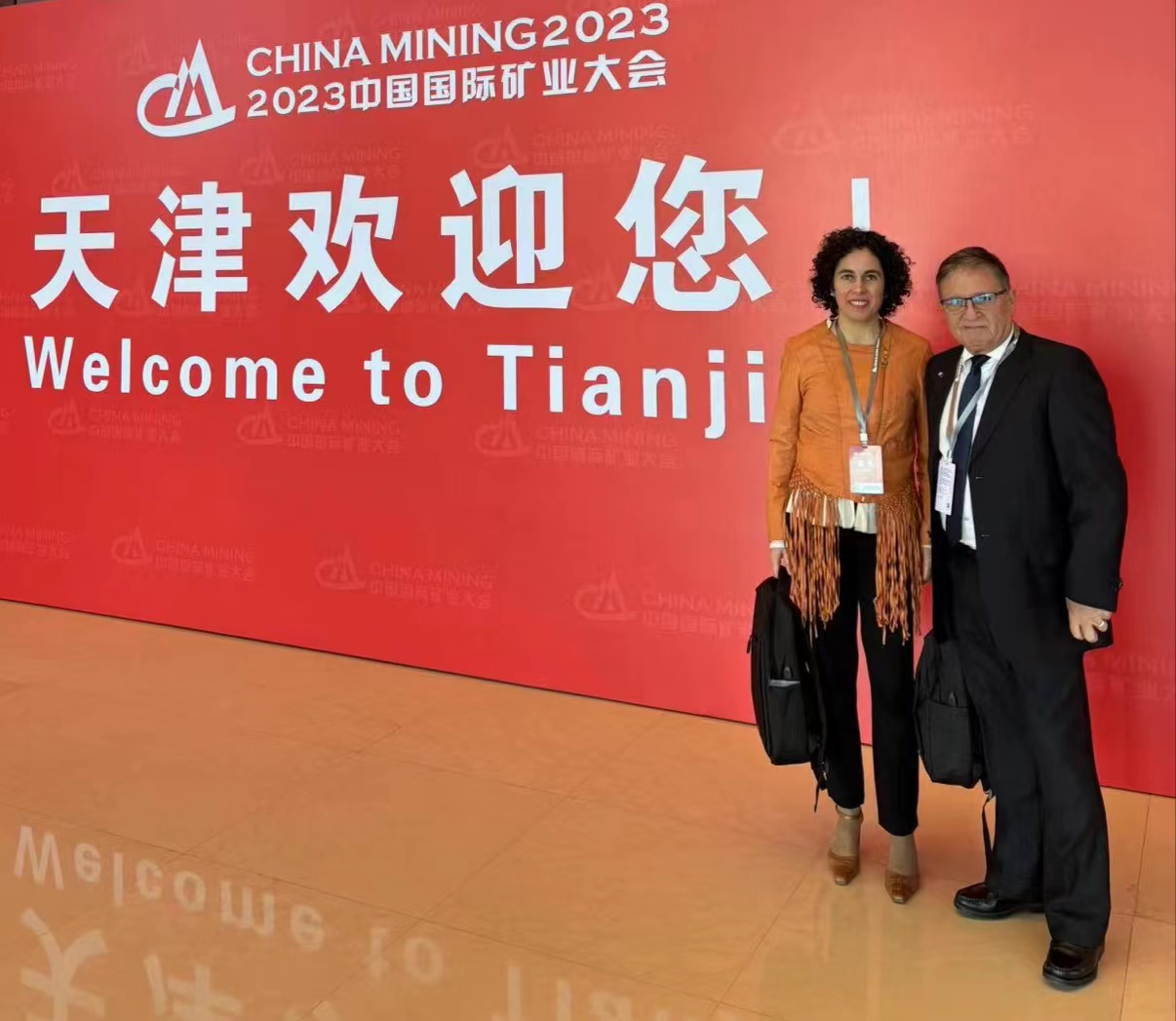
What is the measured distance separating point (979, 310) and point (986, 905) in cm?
127

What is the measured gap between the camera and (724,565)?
380 centimetres

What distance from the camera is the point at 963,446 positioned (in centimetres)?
246

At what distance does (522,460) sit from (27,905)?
2010 mm

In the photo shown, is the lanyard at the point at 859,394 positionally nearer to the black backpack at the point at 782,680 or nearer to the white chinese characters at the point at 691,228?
the black backpack at the point at 782,680

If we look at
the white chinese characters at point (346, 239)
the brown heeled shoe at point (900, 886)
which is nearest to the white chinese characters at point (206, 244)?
the white chinese characters at point (346, 239)

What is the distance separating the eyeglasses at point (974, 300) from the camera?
2.40m

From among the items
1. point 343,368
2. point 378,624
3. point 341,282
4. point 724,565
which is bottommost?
point 378,624

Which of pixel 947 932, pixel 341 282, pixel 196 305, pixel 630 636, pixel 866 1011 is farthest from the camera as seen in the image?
pixel 196 305

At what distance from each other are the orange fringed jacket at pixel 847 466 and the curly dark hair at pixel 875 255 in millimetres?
70

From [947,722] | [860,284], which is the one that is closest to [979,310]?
[860,284]

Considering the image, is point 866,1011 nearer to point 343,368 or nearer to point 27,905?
point 27,905

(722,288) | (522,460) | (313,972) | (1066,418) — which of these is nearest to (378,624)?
(522,460)
